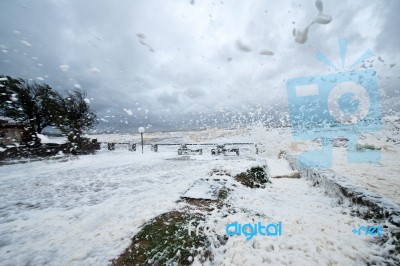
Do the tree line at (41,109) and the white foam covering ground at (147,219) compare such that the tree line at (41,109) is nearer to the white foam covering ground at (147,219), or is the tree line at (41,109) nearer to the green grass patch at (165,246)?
the white foam covering ground at (147,219)

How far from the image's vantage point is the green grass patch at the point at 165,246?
3107 mm

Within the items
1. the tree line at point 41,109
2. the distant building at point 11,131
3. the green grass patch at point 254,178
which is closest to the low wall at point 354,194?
the green grass patch at point 254,178

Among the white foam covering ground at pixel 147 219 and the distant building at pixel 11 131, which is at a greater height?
the distant building at pixel 11 131

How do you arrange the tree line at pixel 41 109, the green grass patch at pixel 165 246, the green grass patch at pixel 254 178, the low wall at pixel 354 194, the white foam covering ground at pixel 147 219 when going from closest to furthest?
the green grass patch at pixel 165 246 < the white foam covering ground at pixel 147 219 < the low wall at pixel 354 194 < the green grass patch at pixel 254 178 < the tree line at pixel 41 109

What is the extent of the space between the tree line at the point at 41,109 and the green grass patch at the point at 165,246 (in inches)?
990

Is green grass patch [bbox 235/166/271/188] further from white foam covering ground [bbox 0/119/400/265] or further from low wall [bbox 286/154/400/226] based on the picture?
low wall [bbox 286/154/400/226]

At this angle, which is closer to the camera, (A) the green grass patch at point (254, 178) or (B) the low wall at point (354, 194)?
(B) the low wall at point (354, 194)

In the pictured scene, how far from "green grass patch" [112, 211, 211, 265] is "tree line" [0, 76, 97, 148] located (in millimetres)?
25134

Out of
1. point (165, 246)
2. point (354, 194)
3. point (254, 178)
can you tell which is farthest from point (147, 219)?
point (354, 194)

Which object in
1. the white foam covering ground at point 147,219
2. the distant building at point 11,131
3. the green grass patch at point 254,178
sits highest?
the distant building at point 11,131

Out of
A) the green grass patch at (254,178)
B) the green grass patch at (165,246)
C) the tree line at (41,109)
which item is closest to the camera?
the green grass patch at (165,246)

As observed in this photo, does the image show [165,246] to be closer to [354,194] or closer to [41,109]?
[354,194]

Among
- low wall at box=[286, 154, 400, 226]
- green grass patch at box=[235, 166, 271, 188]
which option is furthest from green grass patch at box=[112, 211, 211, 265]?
green grass patch at box=[235, 166, 271, 188]

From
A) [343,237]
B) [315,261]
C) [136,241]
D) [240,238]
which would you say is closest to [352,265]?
[315,261]
